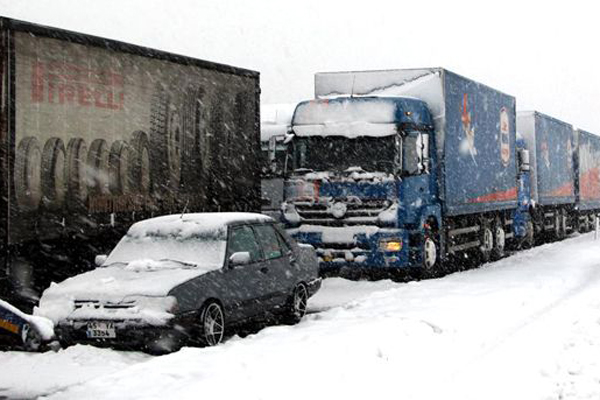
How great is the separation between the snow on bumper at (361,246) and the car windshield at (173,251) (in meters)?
5.87

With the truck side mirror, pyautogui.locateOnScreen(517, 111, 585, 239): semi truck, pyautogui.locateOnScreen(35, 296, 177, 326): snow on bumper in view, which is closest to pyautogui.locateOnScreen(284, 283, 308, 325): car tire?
pyautogui.locateOnScreen(35, 296, 177, 326): snow on bumper

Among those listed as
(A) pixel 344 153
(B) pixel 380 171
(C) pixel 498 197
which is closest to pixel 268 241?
(B) pixel 380 171

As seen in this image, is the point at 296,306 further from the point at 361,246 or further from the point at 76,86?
the point at 361,246

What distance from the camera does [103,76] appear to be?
1302cm

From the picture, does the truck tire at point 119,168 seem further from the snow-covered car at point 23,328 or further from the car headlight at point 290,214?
the car headlight at point 290,214

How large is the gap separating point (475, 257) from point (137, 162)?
34.1 feet

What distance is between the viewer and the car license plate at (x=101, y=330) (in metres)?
9.34

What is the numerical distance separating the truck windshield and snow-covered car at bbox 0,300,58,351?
7765 millimetres

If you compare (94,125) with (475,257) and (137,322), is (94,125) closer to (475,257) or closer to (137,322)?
(137,322)

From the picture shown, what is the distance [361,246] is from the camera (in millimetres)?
16406

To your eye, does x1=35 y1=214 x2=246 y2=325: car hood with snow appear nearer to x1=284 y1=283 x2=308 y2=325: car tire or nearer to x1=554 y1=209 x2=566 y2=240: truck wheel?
x1=284 y1=283 x2=308 y2=325: car tire

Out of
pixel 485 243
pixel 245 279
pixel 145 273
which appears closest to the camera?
pixel 145 273

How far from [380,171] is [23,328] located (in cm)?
801

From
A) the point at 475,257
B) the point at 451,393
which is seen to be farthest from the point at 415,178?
the point at 451,393
